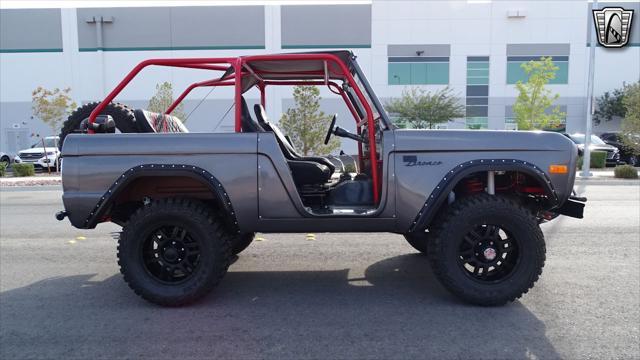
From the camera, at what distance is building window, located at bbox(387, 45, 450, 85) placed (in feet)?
108

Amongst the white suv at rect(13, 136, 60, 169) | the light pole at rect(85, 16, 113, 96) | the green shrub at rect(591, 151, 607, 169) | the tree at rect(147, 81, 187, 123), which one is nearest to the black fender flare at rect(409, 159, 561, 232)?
the tree at rect(147, 81, 187, 123)

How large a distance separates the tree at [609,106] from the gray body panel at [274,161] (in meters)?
35.1

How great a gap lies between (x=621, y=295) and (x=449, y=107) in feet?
85.8

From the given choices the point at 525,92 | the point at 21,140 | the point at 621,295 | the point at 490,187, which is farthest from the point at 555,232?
the point at 21,140

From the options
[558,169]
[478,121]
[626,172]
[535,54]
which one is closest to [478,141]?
[558,169]

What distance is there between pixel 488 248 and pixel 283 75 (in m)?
2.78

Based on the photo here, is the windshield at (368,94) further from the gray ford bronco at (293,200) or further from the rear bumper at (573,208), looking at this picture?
the rear bumper at (573,208)

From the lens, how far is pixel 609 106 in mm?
33812

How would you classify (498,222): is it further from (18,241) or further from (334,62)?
(18,241)

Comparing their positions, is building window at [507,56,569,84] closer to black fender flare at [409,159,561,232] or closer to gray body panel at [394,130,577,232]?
gray body panel at [394,130,577,232]

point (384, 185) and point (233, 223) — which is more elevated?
point (384, 185)

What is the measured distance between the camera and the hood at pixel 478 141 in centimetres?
397

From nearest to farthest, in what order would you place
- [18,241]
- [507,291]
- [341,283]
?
[507,291]
[341,283]
[18,241]

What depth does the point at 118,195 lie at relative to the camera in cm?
411
